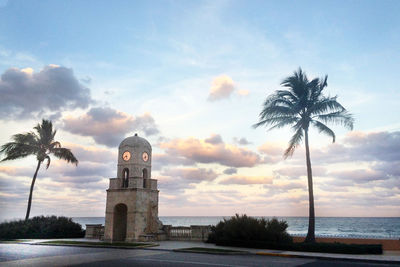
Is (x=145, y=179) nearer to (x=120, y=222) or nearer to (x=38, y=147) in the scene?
(x=120, y=222)

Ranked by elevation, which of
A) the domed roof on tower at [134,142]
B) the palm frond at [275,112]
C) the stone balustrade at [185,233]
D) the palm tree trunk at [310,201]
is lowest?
the stone balustrade at [185,233]

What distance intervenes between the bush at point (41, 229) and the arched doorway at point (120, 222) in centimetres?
694

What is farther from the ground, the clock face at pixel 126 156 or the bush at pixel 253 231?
the clock face at pixel 126 156

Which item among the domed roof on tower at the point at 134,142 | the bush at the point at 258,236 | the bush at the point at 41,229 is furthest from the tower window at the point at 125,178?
the bush at the point at 258,236

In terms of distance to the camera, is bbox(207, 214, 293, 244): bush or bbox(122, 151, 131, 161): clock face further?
bbox(122, 151, 131, 161): clock face

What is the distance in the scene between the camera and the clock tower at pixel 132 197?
29.3 metres

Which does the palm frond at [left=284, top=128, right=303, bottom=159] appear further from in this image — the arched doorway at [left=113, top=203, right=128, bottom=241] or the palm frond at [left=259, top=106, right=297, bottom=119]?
the arched doorway at [left=113, top=203, right=128, bottom=241]

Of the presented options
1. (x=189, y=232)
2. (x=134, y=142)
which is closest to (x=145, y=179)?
(x=134, y=142)

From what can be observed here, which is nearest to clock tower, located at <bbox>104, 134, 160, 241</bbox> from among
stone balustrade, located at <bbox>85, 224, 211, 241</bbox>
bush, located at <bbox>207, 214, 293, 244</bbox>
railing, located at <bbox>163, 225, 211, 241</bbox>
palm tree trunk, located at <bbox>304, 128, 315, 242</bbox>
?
stone balustrade, located at <bbox>85, 224, 211, 241</bbox>

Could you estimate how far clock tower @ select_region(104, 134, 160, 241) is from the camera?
1155 inches

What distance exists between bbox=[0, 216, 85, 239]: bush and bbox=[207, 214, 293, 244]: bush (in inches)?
698

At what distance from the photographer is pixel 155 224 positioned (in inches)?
1199

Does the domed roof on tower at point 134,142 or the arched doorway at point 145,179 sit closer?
the domed roof on tower at point 134,142

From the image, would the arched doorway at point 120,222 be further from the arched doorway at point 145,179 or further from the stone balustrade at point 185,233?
the arched doorway at point 145,179
